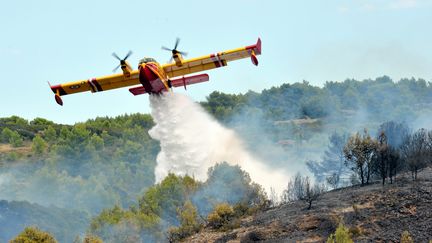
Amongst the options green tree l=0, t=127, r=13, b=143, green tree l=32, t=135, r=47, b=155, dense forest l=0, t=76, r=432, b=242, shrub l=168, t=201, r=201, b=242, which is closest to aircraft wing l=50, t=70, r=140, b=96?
dense forest l=0, t=76, r=432, b=242

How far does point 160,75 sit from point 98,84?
7898 mm

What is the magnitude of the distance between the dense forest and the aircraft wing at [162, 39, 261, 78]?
1256 cm

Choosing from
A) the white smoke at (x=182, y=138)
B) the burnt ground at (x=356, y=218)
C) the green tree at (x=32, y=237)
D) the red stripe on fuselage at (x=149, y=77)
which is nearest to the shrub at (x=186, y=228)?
the burnt ground at (x=356, y=218)

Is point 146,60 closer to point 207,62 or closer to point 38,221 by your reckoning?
point 207,62

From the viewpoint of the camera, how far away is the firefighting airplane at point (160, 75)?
62.6m

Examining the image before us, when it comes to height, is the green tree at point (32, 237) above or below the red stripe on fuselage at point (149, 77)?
below

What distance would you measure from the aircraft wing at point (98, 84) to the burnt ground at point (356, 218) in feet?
56.8

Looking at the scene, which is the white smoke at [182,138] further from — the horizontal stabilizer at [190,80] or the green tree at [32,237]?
the green tree at [32,237]

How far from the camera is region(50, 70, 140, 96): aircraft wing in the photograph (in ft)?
219

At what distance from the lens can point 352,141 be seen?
62.1 metres

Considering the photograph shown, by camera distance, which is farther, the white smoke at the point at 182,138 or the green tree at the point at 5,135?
the green tree at the point at 5,135

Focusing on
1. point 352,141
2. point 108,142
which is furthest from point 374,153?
point 108,142

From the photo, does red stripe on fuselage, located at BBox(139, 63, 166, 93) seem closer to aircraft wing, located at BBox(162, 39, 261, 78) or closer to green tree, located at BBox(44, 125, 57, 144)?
aircraft wing, located at BBox(162, 39, 261, 78)

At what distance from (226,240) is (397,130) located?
125ft
